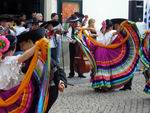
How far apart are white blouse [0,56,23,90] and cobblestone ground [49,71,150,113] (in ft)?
10.1

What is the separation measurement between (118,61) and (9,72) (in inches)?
219

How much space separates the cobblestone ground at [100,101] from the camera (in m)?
8.27

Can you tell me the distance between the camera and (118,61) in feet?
34.3

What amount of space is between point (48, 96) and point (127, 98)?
14.2 feet

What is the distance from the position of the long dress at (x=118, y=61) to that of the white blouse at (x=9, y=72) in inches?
209

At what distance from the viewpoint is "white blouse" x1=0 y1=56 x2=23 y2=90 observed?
511 cm

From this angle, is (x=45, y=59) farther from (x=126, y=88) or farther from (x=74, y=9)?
(x=74, y=9)

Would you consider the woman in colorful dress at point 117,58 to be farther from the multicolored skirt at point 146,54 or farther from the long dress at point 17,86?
the long dress at point 17,86

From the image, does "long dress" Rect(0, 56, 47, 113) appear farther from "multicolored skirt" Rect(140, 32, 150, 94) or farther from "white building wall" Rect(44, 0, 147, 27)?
"white building wall" Rect(44, 0, 147, 27)

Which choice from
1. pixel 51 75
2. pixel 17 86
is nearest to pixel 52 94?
pixel 51 75

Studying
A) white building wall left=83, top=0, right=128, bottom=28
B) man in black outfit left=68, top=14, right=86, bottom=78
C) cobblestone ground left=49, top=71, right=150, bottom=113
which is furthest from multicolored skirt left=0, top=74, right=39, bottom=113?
white building wall left=83, top=0, right=128, bottom=28

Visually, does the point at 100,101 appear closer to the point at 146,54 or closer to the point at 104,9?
the point at 146,54

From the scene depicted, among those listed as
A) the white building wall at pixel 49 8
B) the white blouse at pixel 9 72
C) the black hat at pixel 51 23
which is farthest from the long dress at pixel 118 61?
the white building wall at pixel 49 8

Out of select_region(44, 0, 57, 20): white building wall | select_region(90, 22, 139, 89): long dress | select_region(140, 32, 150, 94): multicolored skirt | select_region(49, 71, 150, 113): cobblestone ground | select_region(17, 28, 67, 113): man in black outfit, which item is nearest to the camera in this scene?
select_region(17, 28, 67, 113): man in black outfit
